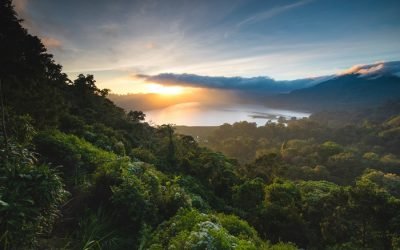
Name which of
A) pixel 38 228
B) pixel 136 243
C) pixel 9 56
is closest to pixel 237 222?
pixel 136 243

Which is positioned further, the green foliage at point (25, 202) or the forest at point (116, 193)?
the forest at point (116, 193)

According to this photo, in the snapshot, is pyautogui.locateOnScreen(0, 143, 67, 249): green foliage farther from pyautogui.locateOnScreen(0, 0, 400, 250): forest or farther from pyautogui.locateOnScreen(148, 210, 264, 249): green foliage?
pyautogui.locateOnScreen(148, 210, 264, 249): green foliage

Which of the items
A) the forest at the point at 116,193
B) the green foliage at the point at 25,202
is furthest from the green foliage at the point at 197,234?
the green foliage at the point at 25,202

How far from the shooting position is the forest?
6477 millimetres

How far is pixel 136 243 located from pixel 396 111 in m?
222

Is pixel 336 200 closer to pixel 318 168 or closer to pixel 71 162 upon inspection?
pixel 71 162

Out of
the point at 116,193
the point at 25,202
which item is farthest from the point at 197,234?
the point at 25,202

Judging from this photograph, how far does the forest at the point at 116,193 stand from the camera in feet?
21.2

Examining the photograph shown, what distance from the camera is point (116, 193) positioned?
887 cm

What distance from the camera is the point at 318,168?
6088cm

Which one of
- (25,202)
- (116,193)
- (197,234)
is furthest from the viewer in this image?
(116,193)

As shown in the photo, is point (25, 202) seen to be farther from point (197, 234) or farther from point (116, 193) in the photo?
point (197, 234)

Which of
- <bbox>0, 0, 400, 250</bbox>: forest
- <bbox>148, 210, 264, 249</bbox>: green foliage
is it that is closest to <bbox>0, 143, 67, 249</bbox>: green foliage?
<bbox>0, 0, 400, 250</bbox>: forest

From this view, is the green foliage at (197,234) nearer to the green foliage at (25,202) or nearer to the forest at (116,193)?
the forest at (116,193)
